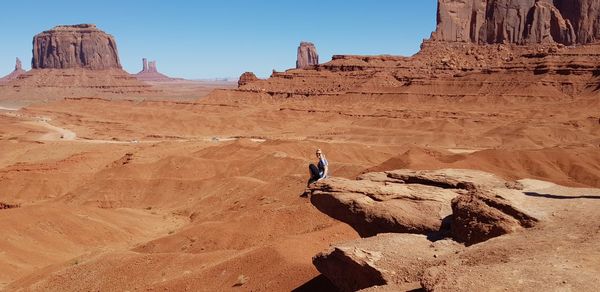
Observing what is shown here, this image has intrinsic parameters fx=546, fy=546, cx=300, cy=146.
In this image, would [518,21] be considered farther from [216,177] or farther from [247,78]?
[216,177]

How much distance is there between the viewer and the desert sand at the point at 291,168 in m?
9.77

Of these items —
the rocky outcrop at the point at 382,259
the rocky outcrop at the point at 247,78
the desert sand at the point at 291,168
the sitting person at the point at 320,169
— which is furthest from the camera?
the rocky outcrop at the point at 247,78

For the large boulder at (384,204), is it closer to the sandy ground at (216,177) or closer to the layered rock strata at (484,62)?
the sandy ground at (216,177)

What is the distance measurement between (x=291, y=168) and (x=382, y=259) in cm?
2796

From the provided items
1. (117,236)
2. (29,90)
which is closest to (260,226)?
(117,236)

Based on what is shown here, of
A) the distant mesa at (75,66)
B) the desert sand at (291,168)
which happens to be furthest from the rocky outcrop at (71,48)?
the desert sand at (291,168)

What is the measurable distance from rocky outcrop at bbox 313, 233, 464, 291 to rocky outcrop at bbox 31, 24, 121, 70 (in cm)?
18816

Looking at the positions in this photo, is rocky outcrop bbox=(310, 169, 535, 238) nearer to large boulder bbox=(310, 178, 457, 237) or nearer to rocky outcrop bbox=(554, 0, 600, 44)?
large boulder bbox=(310, 178, 457, 237)

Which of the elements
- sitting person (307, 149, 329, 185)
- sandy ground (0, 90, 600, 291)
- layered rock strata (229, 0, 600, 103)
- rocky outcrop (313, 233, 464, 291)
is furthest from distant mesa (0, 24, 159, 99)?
rocky outcrop (313, 233, 464, 291)

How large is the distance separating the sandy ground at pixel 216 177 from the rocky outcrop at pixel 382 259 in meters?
2.17

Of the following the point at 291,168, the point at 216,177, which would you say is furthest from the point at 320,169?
the point at 216,177

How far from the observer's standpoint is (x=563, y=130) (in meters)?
61.7

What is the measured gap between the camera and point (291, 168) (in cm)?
3728

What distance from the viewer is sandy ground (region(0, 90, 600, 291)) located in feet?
52.1
